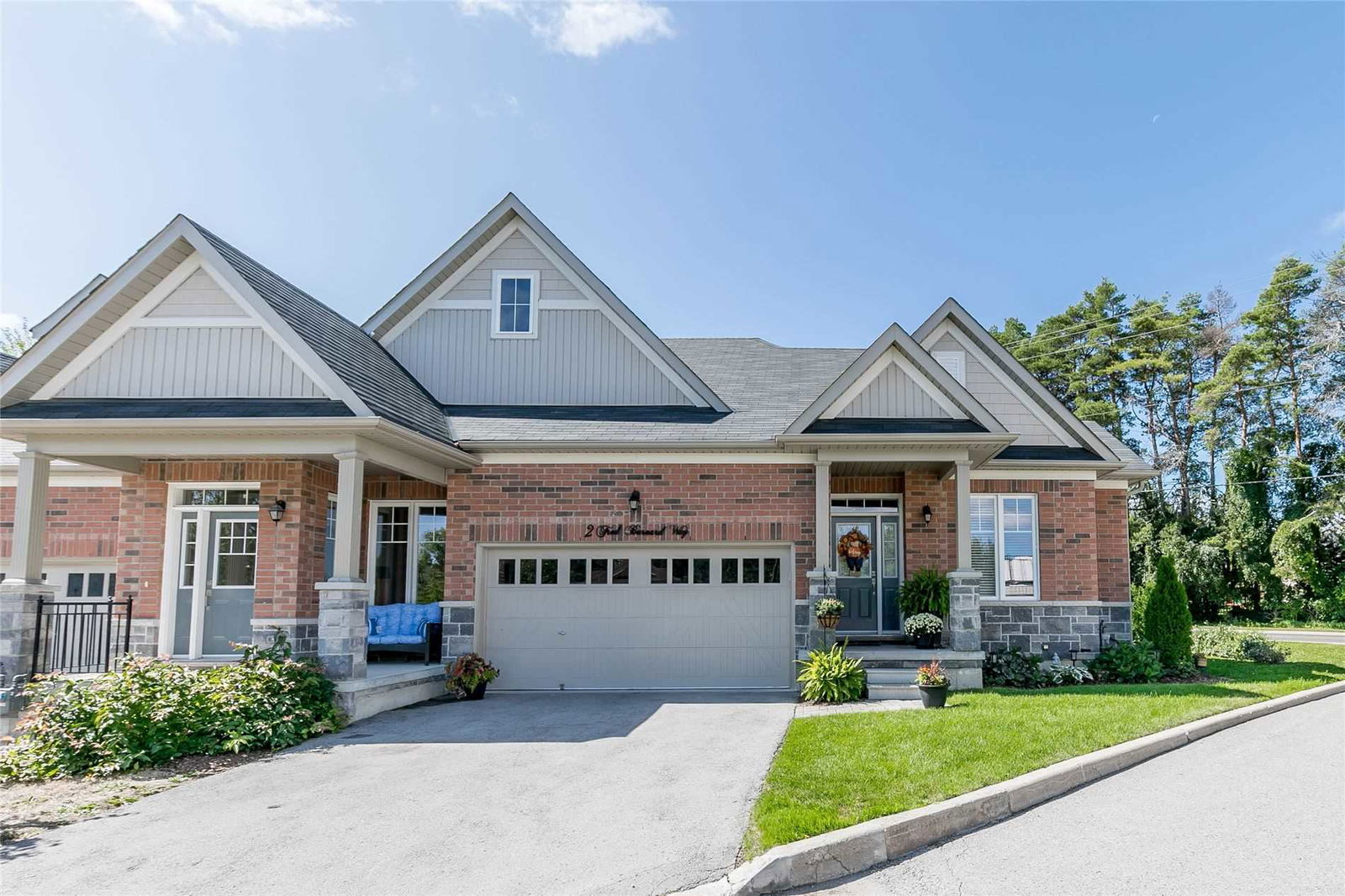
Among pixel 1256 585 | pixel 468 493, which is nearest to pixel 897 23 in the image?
pixel 468 493

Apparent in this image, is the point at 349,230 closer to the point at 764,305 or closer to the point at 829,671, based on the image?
the point at 829,671

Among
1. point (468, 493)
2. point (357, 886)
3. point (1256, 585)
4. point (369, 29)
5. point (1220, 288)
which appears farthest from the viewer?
point (1220, 288)

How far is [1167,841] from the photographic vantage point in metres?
5.57

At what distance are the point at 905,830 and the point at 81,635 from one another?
35.5 ft

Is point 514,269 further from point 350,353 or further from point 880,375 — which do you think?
point 880,375

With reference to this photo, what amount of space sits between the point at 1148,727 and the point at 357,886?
7.13m

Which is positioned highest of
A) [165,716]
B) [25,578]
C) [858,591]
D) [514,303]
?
[514,303]

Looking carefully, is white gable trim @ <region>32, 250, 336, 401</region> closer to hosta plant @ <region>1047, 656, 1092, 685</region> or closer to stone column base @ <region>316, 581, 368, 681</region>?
stone column base @ <region>316, 581, 368, 681</region>

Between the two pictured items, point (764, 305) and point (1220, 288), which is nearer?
point (764, 305)

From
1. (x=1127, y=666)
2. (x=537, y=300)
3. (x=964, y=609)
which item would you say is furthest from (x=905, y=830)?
(x=537, y=300)

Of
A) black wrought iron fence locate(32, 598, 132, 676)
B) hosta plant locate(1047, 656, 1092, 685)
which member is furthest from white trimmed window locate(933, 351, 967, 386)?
black wrought iron fence locate(32, 598, 132, 676)

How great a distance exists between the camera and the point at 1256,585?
3053 centimetres

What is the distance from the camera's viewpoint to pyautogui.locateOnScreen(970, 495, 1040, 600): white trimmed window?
13.6 metres

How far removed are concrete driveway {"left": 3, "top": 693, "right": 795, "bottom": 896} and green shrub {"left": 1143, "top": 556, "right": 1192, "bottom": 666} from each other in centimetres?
778
